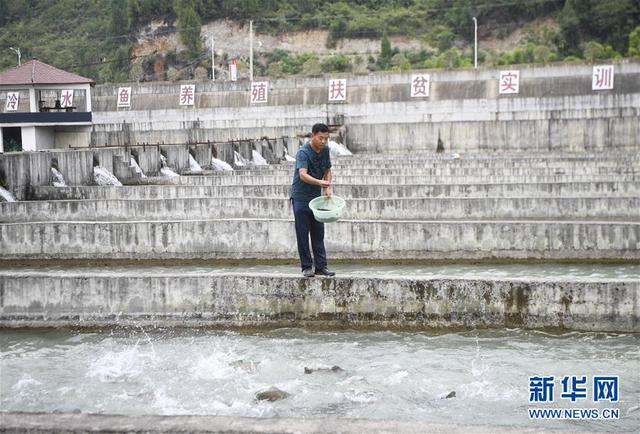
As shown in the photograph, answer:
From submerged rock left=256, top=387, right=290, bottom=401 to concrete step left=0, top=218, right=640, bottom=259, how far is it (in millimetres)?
6541

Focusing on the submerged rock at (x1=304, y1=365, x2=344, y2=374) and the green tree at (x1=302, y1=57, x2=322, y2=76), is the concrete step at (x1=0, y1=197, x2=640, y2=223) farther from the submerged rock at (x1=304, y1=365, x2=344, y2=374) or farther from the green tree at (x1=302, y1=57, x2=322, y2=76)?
the green tree at (x1=302, y1=57, x2=322, y2=76)

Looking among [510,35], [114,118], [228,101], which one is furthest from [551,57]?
[114,118]

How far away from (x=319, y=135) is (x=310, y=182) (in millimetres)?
485

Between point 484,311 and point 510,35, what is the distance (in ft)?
277

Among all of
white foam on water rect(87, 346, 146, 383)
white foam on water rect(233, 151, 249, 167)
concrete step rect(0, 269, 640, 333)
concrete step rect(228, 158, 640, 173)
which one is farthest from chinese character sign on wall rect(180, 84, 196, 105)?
white foam on water rect(87, 346, 146, 383)

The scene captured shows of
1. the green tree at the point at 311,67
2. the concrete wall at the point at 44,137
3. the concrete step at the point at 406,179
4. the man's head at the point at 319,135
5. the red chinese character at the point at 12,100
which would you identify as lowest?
the concrete step at the point at 406,179

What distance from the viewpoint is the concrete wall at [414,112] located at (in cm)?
3269

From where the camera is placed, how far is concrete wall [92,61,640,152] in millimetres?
32688

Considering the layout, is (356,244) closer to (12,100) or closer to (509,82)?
(509,82)

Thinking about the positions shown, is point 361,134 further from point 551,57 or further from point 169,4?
point 169,4

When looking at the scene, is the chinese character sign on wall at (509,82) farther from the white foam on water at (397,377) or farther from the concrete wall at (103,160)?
the white foam on water at (397,377)

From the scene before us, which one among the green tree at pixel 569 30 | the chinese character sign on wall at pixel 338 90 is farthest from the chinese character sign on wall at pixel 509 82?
the green tree at pixel 569 30

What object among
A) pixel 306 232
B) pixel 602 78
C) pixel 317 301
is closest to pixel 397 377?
pixel 317 301

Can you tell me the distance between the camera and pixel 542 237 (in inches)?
484
